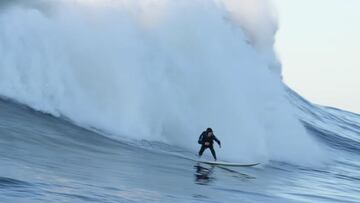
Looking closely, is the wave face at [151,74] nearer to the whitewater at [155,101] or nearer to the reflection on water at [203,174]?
the whitewater at [155,101]

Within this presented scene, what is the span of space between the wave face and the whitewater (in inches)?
1.6

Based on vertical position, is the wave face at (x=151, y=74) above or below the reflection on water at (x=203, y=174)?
above

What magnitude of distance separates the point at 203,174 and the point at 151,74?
7.06 metres

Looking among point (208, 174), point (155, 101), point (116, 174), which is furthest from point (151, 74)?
point (116, 174)

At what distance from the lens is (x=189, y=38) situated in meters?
22.2

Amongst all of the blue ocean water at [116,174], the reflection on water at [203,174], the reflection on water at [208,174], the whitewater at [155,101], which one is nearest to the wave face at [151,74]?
the whitewater at [155,101]

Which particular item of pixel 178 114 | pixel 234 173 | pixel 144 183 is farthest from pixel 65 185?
pixel 178 114

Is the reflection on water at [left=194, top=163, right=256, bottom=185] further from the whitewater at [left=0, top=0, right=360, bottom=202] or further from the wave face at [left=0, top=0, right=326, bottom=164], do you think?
the wave face at [left=0, top=0, right=326, bottom=164]

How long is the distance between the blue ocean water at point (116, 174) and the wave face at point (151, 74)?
1.31 metres

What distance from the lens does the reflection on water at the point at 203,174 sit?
12.9 m

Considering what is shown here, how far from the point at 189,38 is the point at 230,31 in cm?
211

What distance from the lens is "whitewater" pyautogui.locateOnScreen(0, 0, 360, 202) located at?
13.0 m

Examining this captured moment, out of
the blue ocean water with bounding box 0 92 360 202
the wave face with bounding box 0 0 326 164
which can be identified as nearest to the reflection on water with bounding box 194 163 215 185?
the blue ocean water with bounding box 0 92 360 202

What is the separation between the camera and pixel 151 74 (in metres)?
20.5
